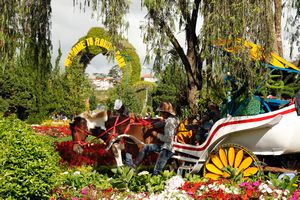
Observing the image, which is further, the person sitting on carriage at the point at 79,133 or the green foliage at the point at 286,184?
the person sitting on carriage at the point at 79,133

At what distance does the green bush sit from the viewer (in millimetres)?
6441

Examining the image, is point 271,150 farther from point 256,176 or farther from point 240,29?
point 240,29

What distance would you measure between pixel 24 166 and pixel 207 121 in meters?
3.77

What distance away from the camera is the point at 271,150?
7621 mm

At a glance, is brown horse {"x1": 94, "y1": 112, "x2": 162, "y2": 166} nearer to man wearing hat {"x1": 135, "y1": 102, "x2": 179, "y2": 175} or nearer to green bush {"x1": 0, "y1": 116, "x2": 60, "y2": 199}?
man wearing hat {"x1": 135, "y1": 102, "x2": 179, "y2": 175}

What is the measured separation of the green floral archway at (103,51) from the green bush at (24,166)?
7.06ft

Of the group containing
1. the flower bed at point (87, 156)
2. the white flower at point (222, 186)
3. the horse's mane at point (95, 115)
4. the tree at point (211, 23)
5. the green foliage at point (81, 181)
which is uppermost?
the tree at point (211, 23)

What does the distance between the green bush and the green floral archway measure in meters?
2.15

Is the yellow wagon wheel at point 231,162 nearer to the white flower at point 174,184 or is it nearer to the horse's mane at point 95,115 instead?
the white flower at point 174,184

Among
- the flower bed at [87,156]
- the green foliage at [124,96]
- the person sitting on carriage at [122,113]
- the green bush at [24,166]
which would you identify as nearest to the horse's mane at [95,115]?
the person sitting on carriage at [122,113]

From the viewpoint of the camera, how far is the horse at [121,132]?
941 cm

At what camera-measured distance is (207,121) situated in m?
8.84

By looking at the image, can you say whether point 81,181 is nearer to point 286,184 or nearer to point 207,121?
point 207,121

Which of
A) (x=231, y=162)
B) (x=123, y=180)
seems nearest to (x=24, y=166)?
(x=123, y=180)
